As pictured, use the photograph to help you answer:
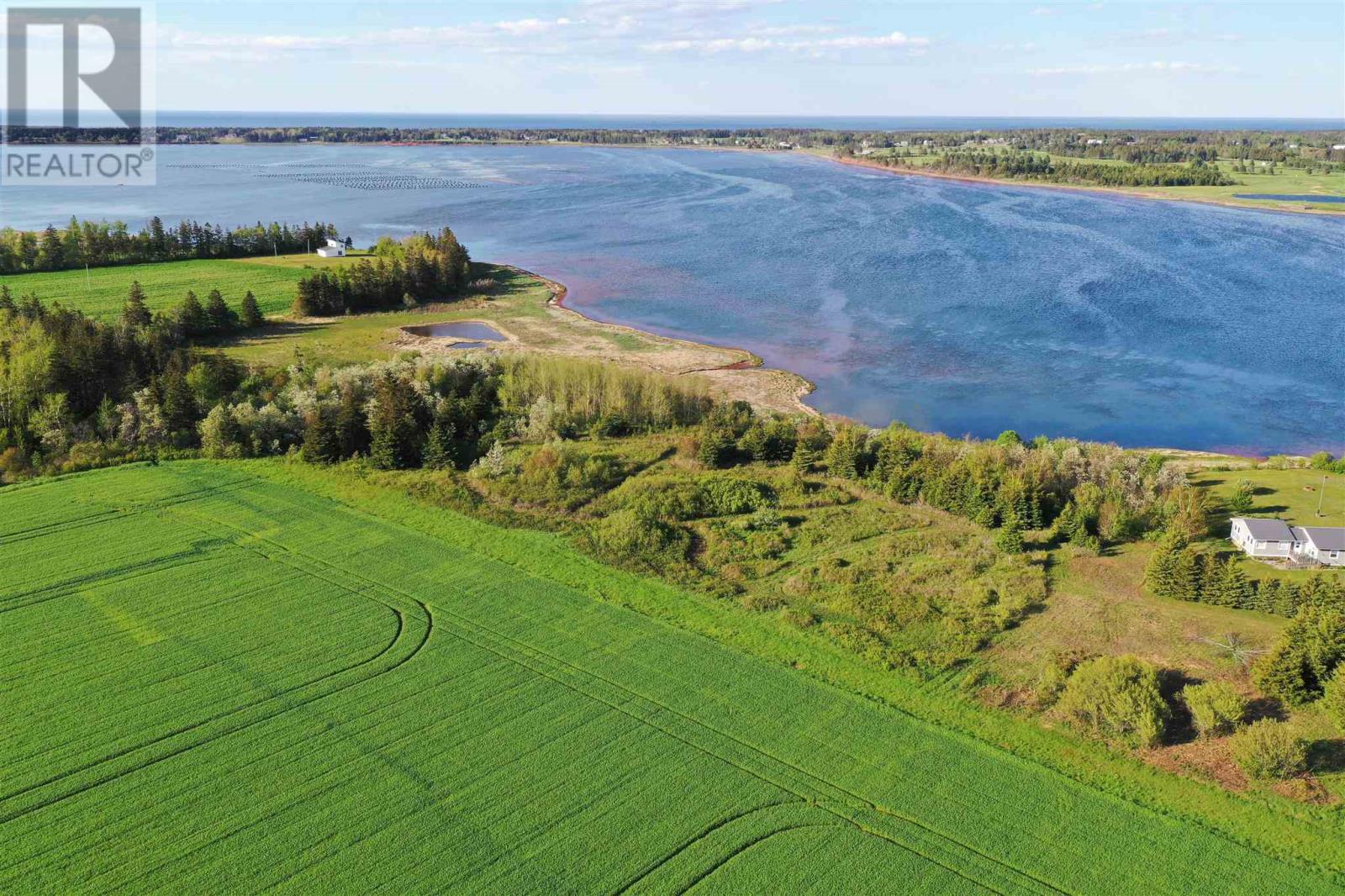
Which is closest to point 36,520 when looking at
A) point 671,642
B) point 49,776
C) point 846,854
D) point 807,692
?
point 49,776

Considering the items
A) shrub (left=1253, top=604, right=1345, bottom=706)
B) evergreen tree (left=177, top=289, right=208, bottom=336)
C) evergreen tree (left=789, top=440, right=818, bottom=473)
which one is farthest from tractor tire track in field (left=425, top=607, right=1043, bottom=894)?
evergreen tree (left=177, top=289, right=208, bottom=336)

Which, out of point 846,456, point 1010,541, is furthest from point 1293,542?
point 846,456

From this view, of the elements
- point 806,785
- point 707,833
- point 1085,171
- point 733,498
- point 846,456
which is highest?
point 1085,171

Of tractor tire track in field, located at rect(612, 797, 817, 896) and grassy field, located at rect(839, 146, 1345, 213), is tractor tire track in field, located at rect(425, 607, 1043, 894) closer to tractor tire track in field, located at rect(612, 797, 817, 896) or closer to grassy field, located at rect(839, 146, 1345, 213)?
tractor tire track in field, located at rect(612, 797, 817, 896)

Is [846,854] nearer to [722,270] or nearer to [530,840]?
[530,840]

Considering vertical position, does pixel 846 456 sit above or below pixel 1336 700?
above

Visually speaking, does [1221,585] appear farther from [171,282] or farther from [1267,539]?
[171,282]

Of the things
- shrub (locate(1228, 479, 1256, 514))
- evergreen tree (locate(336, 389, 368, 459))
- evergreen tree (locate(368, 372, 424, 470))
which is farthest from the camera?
evergreen tree (locate(336, 389, 368, 459))
